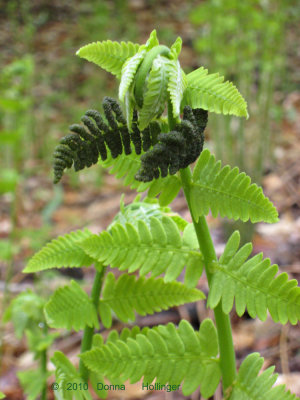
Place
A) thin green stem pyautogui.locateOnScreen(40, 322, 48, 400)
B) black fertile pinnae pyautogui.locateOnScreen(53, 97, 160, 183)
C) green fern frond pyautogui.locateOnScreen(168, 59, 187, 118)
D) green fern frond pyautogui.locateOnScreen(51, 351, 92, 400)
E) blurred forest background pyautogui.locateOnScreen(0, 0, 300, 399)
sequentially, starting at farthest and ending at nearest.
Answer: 1. blurred forest background pyautogui.locateOnScreen(0, 0, 300, 399)
2. thin green stem pyautogui.locateOnScreen(40, 322, 48, 400)
3. green fern frond pyautogui.locateOnScreen(51, 351, 92, 400)
4. black fertile pinnae pyautogui.locateOnScreen(53, 97, 160, 183)
5. green fern frond pyautogui.locateOnScreen(168, 59, 187, 118)

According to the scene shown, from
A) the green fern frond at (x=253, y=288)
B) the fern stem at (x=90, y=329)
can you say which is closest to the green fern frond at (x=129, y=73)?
the green fern frond at (x=253, y=288)

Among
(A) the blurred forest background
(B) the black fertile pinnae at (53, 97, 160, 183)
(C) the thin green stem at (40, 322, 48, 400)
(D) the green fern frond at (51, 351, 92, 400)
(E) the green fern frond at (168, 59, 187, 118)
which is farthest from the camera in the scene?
(A) the blurred forest background

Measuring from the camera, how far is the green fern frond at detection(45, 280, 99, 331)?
111cm

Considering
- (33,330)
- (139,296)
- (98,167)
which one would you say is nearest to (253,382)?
(139,296)

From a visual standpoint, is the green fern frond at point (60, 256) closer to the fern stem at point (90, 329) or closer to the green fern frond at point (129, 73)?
the fern stem at point (90, 329)

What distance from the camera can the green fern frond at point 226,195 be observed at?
911 millimetres

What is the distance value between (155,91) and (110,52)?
0.20 metres

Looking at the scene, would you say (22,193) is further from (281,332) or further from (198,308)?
(281,332)

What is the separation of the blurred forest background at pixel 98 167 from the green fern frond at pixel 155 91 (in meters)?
1.08

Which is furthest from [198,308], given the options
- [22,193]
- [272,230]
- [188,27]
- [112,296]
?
[188,27]

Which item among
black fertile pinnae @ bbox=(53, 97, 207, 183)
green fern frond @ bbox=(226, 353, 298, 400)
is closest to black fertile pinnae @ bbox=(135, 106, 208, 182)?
black fertile pinnae @ bbox=(53, 97, 207, 183)

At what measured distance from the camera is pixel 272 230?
312 cm

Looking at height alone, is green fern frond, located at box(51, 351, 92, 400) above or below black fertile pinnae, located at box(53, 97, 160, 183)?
below

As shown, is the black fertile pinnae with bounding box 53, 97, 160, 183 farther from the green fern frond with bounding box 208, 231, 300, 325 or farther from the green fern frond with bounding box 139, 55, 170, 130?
the green fern frond with bounding box 208, 231, 300, 325
